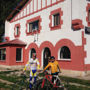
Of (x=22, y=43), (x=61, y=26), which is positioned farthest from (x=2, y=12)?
(x=61, y=26)

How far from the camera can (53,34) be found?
1551cm

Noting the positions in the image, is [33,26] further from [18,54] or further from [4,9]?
[4,9]

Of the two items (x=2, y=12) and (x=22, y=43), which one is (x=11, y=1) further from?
(x=22, y=43)

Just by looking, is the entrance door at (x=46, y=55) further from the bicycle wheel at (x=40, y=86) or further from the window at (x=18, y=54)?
the bicycle wheel at (x=40, y=86)

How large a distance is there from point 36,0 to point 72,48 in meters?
8.13

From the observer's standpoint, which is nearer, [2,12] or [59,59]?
[59,59]

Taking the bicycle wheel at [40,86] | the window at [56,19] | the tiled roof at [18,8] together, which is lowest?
the bicycle wheel at [40,86]

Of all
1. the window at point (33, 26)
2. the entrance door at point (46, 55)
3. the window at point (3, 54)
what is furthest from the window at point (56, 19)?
the window at point (3, 54)

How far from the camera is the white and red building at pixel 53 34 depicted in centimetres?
1296

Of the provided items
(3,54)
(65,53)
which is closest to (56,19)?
(65,53)

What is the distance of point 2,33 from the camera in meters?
27.4

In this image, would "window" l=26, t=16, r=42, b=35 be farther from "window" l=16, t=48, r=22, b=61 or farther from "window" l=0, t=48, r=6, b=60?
"window" l=0, t=48, r=6, b=60

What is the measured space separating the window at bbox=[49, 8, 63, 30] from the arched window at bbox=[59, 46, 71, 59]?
2.07 metres

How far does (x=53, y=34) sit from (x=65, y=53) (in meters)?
2.35
